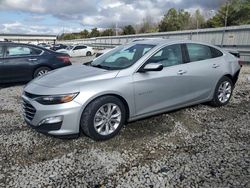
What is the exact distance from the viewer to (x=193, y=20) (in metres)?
69.1

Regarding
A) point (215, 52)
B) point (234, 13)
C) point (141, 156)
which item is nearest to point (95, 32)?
point (234, 13)

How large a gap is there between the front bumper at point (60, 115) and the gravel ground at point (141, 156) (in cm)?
29

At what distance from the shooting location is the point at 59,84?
3.86 meters

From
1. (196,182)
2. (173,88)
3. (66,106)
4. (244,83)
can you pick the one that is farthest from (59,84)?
(244,83)

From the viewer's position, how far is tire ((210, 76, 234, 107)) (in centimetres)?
558

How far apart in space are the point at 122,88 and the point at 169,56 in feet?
4.17

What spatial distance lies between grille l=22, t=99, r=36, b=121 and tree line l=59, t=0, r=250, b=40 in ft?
154

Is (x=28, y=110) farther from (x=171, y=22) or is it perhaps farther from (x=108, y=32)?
(x=108, y=32)

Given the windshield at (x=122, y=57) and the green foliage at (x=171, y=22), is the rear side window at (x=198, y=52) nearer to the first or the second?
the windshield at (x=122, y=57)

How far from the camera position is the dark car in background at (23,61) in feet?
25.6

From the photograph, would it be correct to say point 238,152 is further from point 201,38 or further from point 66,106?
point 201,38

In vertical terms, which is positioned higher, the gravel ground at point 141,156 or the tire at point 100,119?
the tire at point 100,119

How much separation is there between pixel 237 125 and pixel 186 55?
1.58 meters

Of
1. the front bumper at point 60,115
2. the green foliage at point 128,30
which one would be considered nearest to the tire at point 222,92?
the front bumper at point 60,115
